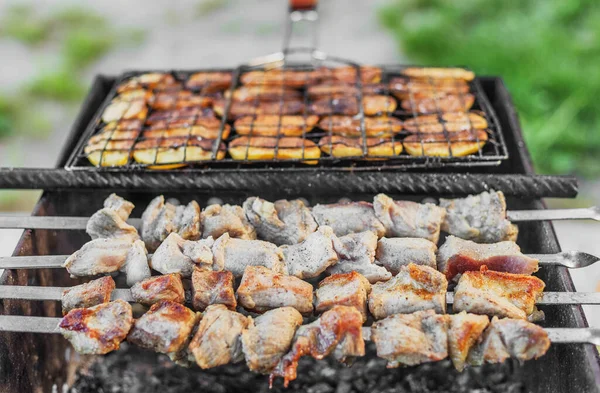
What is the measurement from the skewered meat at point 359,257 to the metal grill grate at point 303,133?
0.58 meters

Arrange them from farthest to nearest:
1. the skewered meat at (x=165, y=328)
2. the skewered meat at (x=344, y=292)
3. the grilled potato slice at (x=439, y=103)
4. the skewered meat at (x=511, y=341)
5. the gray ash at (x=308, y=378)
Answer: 1. the grilled potato slice at (x=439, y=103)
2. the gray ash at (x=308, y=378)
3. the skewered meat at (x=344, y=292)
4. the skewered meat at (x=165, y=328)
5. the skewered meat at (x=511, y=341)

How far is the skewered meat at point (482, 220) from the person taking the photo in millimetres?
2799

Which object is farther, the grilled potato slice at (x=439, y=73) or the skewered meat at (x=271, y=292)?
the grilled potato slice at (x=439, y=73)

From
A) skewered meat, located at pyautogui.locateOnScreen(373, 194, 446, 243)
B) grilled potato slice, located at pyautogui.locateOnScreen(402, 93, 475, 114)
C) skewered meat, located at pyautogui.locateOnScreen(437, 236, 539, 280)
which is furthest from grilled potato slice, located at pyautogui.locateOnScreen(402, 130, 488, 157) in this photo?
skewered meat, located at pyautogui.locateOnScreen(437, 236, 539, 280)

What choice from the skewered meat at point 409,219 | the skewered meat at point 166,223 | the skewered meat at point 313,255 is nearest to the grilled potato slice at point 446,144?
the skewered meat at point 409,219

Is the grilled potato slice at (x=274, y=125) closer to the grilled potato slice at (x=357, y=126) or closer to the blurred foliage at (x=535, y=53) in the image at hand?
the grilled potato slice at (x=357, y=126)

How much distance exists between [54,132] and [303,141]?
14.1 feet

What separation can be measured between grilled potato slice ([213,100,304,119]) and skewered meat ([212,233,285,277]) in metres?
1.25

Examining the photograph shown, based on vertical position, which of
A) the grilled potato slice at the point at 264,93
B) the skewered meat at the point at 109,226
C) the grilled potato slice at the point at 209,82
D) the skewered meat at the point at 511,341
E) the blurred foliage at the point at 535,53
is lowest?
the skewered meat at the point at 511,341

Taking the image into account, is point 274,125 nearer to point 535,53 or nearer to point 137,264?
point 137,264

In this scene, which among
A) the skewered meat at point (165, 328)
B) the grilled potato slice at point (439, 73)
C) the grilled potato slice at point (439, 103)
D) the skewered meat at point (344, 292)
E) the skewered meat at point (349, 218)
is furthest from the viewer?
the grilled potato slice at point (439, 73)

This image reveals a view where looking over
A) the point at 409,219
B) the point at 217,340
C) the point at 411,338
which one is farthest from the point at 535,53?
the point at 217,340

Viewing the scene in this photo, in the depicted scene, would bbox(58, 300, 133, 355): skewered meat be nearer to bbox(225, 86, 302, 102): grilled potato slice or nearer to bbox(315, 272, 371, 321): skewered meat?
bbox(315, 272, 371, 321): skewered meat

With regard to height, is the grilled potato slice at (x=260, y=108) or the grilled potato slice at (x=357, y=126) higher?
the grilled potato slice at (x=260, y=108)
